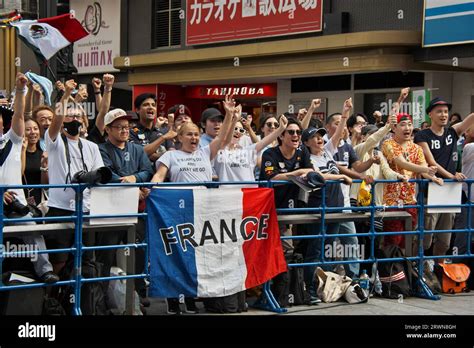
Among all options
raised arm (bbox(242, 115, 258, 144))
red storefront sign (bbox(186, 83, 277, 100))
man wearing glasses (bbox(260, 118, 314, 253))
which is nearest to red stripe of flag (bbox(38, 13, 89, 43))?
raised arm (bbox(242, 115, 258, 144))

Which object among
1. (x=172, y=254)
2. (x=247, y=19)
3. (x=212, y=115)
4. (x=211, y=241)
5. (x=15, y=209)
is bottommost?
(x=172, y=254)

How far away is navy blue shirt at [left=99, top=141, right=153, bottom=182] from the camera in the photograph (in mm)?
8742

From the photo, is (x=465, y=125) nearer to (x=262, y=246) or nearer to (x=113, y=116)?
(x=262, y=246)

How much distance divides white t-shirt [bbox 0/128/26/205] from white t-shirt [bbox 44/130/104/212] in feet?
1.24

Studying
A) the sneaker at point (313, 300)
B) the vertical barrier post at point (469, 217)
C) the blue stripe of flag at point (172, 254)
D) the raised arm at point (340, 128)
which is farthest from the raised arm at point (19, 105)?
the vertical barrier post at point (469, 217)

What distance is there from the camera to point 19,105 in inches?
302

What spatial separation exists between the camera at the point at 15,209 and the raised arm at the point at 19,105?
0.64 metres

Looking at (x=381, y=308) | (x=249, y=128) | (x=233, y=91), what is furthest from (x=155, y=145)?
(x=233, y=91)

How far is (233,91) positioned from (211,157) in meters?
17.9

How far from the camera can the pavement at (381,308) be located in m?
9.08

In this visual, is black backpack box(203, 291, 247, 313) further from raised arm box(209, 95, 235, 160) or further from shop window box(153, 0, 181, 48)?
shop window box(153, 0, 181, 48)

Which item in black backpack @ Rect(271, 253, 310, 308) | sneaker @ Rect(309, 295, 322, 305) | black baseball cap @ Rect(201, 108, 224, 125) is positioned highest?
black baseball cap @ Rect(201, 108, 224, 125)

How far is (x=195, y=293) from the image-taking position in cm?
870
